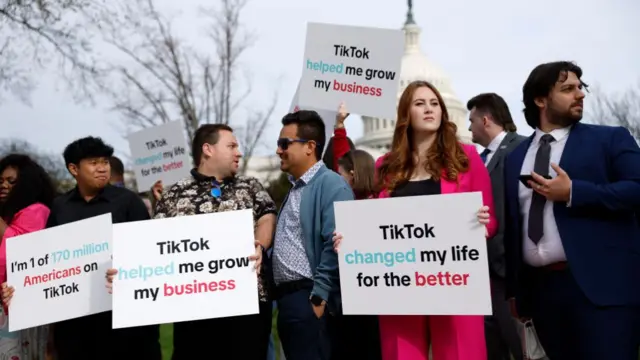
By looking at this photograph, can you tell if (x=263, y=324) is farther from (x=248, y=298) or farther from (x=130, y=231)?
(x=130, y=231)

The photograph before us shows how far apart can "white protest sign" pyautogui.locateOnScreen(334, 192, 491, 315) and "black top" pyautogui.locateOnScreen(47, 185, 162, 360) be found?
6.92ft

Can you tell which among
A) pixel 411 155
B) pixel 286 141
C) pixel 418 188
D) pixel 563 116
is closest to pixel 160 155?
pixel 286 141

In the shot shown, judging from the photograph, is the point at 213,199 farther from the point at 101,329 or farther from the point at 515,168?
the point at 515,168

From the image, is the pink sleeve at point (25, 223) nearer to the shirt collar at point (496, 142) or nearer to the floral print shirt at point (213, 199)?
the floral print shirt at point (213, 199)

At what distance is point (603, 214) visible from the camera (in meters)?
4.27

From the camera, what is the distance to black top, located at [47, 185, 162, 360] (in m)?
5.70

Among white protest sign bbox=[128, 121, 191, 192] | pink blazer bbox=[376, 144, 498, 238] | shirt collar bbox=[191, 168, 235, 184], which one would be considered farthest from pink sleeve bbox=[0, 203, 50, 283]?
white protest sign bbox=[128, 121, 191, 192]

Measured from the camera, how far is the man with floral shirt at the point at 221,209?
5047 mm

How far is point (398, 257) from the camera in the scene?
14.5 feet

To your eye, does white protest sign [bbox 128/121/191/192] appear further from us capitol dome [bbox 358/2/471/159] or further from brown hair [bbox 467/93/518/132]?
us capitol dome [bbox 358/2/471/159]

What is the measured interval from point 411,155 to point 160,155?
6.16 metres

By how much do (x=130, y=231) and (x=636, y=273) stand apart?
288 cm

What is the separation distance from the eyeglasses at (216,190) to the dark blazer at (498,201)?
5.93 feet

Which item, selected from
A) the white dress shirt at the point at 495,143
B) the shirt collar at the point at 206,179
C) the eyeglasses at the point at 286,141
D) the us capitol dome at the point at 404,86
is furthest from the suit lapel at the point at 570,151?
the us capitol dome at the point at 404,86
